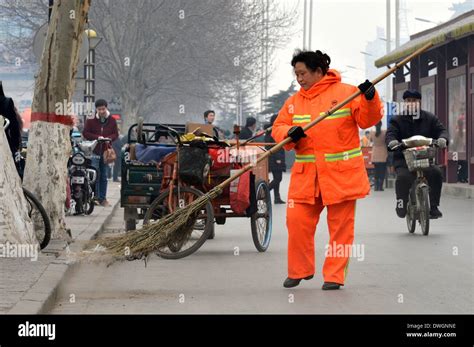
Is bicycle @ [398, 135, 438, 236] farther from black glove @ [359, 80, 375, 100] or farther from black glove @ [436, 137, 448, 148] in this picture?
A: black glove @ [359, 80, 375, 100]

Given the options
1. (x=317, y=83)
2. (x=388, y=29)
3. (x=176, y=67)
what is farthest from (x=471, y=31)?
(x=388, y=29)

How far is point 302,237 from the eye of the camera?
10609 millimetres

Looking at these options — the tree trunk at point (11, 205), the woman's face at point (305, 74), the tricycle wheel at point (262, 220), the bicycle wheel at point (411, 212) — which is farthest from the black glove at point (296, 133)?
the bicycle wheel at point (411, 212)

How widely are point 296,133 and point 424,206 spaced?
21.1 ft

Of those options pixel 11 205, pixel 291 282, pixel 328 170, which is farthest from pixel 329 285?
pixel 11 205

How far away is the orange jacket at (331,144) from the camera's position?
10.4m

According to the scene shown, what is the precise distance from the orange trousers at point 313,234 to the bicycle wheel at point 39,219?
10.3ft

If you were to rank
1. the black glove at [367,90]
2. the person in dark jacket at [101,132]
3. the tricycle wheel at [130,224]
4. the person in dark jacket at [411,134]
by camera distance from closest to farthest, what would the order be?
the black glove at [367,90] < the tricycle wheel at [130,224] < the person in dark jacket at [411,134] < the person in dark jacket at [101,132]

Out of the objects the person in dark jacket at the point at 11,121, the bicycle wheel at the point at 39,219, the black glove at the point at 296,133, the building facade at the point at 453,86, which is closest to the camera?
the black glove at the point at 296,133

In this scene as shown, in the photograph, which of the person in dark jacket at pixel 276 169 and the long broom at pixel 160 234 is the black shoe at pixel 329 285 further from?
the person in dark jacket at pixel 276 169

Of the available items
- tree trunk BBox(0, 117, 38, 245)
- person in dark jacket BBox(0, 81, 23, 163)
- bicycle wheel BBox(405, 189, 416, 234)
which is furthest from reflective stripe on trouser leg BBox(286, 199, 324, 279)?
bicycle wheel BBox(405, 189, 416, 234)

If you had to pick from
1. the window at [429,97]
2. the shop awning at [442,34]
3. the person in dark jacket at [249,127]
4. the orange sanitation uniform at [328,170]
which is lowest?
the orange sanitation uniform at [328,170]

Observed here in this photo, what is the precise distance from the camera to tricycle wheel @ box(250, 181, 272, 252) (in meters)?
14.3

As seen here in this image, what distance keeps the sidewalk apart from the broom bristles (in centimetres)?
34
